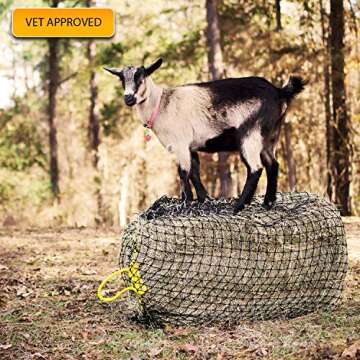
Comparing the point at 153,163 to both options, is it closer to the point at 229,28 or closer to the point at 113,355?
the point at 229,28

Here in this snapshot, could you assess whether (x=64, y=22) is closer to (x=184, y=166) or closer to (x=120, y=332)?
(x=184, y=166)

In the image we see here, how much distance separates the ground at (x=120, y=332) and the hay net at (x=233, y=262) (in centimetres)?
13

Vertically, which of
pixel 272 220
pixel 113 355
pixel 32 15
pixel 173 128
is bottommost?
pixel 113 355

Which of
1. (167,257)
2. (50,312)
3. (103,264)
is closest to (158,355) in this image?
(167,257)

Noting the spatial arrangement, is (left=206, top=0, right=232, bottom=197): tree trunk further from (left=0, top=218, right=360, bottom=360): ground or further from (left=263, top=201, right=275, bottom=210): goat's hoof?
(left=263, top=201, right=275, bottom=210): goat's hoof

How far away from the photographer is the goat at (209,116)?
4.95m

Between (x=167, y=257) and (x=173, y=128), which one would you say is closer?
(x=167, y=257)

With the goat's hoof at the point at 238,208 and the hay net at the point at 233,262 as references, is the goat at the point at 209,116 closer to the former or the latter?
the goat's hoof at the point at 238,208

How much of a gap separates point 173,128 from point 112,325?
5.11 feet

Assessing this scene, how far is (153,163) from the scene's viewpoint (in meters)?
17.1

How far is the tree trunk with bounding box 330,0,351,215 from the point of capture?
11.0 m

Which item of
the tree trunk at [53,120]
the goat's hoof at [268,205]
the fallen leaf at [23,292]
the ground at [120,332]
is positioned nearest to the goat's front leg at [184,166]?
the goat's hoof at [268,205]

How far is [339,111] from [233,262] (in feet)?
23.9

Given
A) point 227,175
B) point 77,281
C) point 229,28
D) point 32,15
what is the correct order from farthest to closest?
point 229,28 < point 227,175 < point 32,15 < point 77,281
